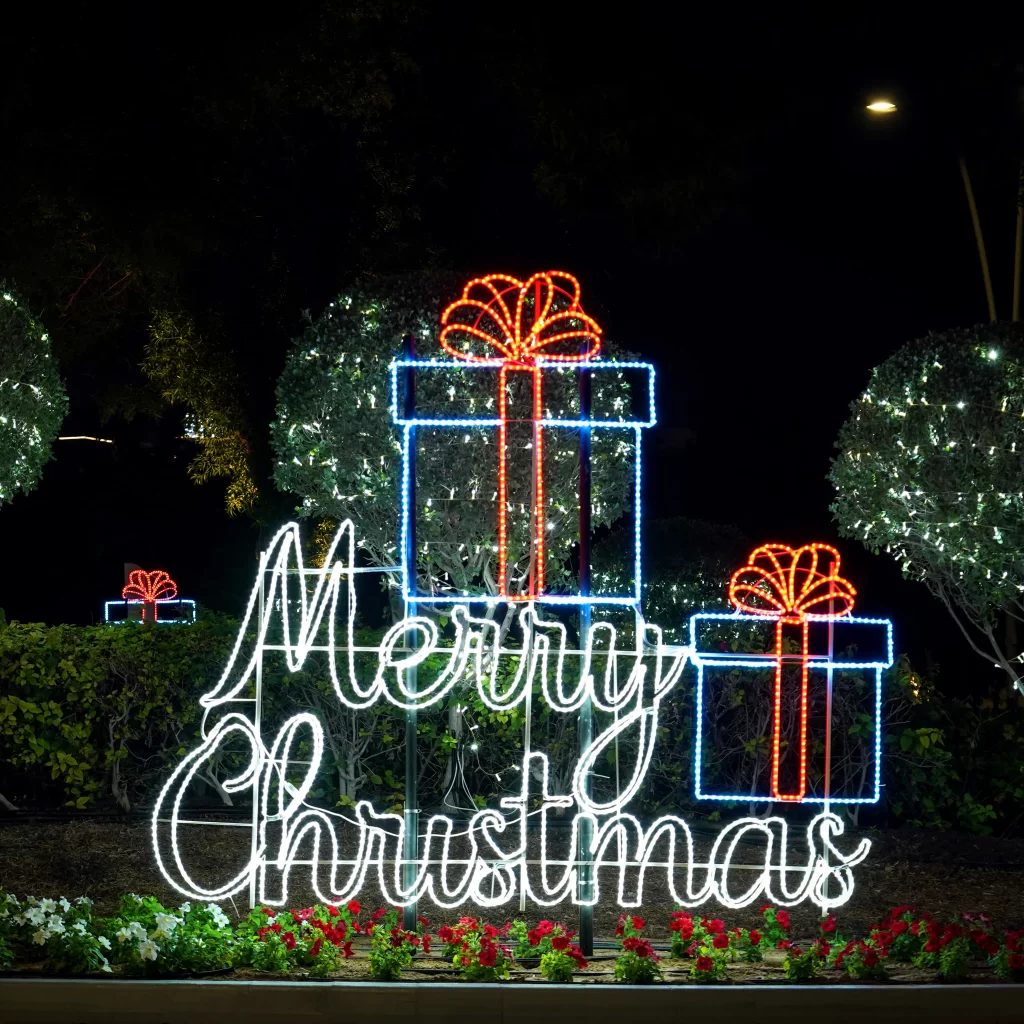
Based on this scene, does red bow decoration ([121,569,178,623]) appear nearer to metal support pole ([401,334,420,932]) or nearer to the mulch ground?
the mulch ground

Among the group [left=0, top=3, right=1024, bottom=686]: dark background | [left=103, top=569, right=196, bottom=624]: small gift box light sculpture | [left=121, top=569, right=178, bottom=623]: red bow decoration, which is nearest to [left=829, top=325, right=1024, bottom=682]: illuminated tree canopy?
[left=0, top=3, right=1024, bottom=686]: dark background

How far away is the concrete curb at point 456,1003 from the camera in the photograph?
7.82 metres

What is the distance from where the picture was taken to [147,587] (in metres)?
23.6

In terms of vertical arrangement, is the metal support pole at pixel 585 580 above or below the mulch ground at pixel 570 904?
above

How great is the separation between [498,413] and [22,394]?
3742mm

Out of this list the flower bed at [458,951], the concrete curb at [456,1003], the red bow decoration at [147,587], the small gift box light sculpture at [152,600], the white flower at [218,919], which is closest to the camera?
the concrete curb at [456,1003]

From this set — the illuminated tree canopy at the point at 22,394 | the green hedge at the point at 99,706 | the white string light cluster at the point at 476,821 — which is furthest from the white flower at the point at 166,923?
the illuminated tree canopy at the point at 22,394

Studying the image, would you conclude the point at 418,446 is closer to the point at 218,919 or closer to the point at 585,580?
the point at 585,580

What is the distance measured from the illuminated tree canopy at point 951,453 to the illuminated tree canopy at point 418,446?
210 cm

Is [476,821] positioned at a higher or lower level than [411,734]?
lower

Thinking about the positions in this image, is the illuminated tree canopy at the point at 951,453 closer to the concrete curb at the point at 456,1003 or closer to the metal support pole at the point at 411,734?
the metal support pole at the point at 411,734

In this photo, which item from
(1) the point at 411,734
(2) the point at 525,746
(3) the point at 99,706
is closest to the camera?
(1) the point at 411,734

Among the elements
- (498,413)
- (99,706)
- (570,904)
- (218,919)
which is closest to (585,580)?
(570,904)

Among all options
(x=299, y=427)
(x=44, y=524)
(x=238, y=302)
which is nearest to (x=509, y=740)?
(x=299, y=427)
